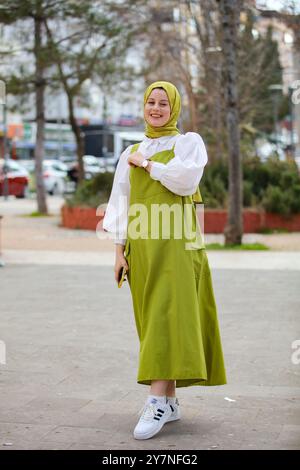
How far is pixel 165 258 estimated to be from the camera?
555cm

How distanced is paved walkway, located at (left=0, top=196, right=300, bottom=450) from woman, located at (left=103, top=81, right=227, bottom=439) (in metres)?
0.29

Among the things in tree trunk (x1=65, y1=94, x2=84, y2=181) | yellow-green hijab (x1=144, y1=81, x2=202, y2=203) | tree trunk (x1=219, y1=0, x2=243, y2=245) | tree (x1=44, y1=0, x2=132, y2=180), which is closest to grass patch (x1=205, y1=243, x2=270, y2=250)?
tree trunk (x1=219, y1=0, x2=243, y2=245)

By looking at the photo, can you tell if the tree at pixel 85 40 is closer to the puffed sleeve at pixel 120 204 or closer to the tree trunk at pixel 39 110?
the tree trunk at pixel 39 110

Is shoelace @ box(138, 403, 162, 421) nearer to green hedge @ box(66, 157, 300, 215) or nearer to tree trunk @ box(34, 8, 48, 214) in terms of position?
green hedge @ box(66, 157, 300, 215)

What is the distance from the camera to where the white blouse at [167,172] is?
18.0 ft

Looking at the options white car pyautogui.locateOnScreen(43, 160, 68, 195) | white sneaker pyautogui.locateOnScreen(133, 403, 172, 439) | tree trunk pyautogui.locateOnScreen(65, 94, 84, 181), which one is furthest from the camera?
white car pyautogui.locateOnScreen(43, 160, 68, 195)

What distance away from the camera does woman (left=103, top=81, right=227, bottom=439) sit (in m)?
5.48

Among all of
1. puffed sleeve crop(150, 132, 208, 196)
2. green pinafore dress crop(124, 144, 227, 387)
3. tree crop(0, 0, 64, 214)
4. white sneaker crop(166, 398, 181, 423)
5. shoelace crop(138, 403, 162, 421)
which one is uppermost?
tree crop(0, 0, 64, 214)

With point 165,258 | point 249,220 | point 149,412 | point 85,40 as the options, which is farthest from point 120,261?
point 85,40

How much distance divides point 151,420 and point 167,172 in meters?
1.25

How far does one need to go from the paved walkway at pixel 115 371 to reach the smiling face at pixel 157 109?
1.59m

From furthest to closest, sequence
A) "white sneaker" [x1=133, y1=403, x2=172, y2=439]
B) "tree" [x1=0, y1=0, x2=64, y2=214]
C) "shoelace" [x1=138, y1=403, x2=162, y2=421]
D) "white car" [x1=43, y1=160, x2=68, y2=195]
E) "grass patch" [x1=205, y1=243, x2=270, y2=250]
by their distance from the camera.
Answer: "white car" [x1=43, y1=160, x2=68, y2=195], "tree" [x1=0, y1=0, x2=64, y2=214], "grass patch" [x1=205, y1=243, x2=270, y2=250], "shoelace" [x1=138, y1=403, x2=162, y2=421], "white sneaker" [x1=133, y1=403, x2=172, y2=439]

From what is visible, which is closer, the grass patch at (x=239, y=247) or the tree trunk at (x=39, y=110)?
the grass patch at (x=239, y=247)

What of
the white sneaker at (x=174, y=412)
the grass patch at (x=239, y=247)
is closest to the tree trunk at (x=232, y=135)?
the grass patch at (x=239, y=247)
